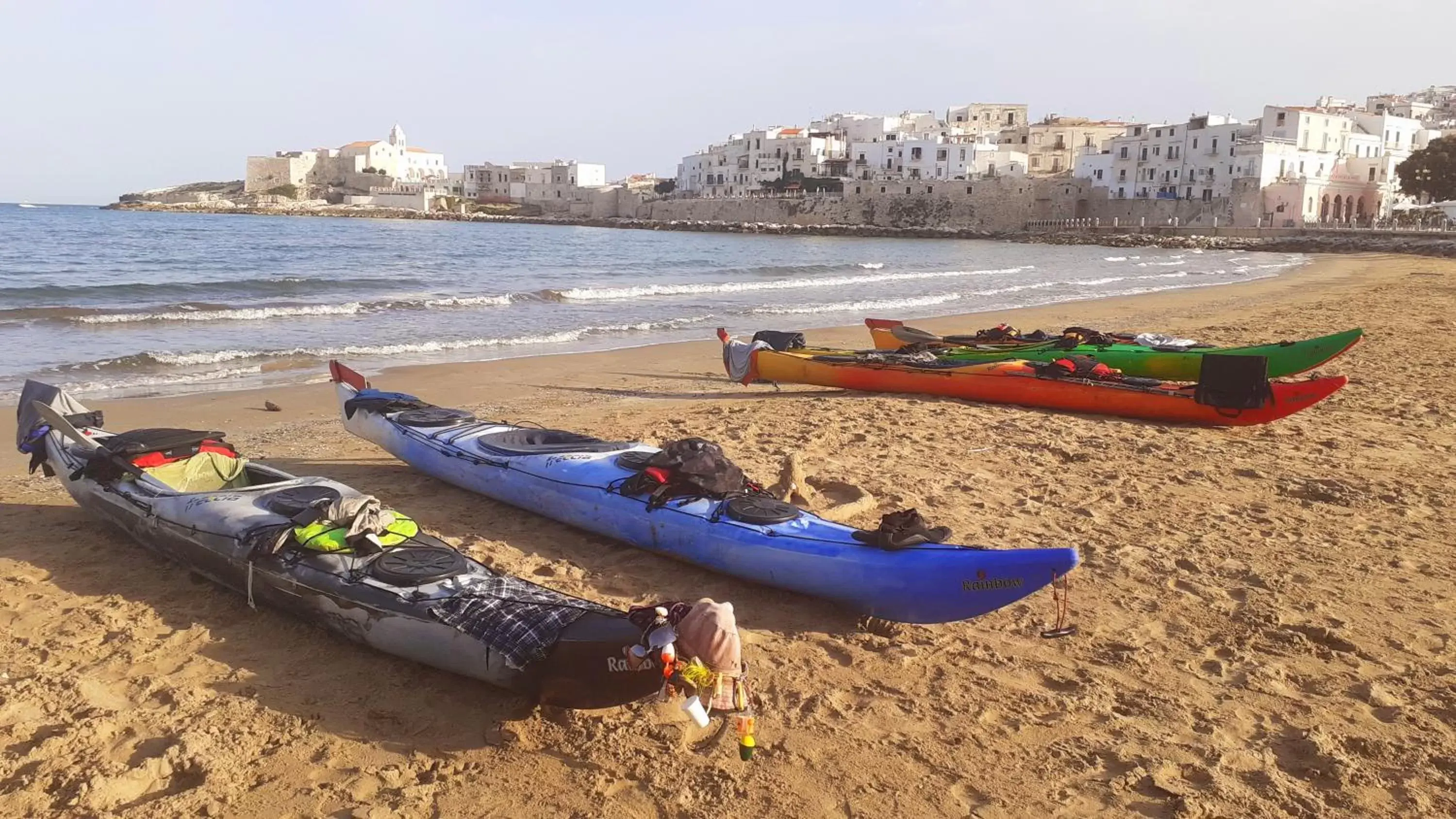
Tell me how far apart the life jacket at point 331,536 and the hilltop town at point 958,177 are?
57746mm

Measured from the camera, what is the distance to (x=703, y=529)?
474 centimetres

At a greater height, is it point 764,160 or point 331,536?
point 764,160

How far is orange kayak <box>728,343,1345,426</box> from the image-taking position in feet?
25.4

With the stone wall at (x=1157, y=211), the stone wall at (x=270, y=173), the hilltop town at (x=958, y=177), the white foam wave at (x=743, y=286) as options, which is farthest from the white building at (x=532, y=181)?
the white foam wave at (x=743, y=286)

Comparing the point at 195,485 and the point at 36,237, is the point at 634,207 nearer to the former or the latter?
the point at 36,237

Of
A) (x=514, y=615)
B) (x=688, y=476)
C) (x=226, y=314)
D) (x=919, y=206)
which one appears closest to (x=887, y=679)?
(x=514, y=615)

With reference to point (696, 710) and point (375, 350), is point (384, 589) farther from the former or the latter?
point (375, 350)

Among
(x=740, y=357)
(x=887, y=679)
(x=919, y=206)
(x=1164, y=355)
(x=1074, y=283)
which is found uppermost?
(x=919, y=206)

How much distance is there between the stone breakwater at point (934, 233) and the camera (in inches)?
1565

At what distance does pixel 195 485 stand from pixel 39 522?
3.54 ft

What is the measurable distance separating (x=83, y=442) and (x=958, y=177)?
229ft

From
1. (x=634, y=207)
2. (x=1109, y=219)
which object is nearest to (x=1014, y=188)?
(x=1109, y=219)

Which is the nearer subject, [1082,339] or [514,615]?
[514,615]

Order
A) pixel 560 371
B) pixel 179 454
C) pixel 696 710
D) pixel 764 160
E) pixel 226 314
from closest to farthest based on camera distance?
pixel 696 710 < pixel 179 454 < pixel 560 371 < pixel 226 314 < pixel 764 160
